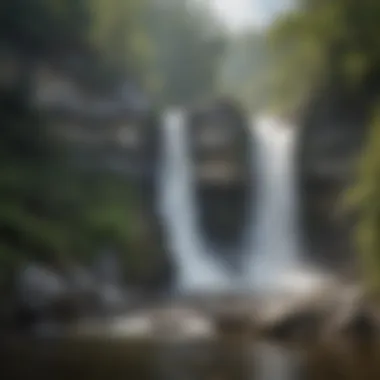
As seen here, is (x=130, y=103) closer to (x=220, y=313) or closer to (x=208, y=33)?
(x=208, y=33)

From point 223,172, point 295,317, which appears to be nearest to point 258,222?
point 223,172

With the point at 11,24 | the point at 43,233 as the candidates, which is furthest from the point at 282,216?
the point at 11,24

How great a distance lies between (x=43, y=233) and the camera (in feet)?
10.5

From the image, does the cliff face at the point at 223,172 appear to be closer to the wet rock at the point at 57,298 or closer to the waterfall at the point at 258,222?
the waterfall at the point at 258,222

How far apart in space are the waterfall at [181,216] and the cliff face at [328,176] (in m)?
0.49

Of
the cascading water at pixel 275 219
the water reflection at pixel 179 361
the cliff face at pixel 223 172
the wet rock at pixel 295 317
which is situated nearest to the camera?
the water reflection at pixel 179 361

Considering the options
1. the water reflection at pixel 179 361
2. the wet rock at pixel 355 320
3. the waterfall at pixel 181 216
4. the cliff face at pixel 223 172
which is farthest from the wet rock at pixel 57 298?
the wet rock at pixel 355 320

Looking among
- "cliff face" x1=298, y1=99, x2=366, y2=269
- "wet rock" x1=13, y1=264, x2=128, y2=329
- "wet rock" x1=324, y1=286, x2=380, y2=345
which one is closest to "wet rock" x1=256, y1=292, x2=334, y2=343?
"wet rock" x1=324, y1=286, x2=380, y2=345

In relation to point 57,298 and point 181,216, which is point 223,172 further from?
point 57,298

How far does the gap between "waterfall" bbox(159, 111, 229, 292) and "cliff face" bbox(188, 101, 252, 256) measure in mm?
Result: 59

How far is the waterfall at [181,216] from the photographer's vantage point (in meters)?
3.23

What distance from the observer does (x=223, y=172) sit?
334 cm

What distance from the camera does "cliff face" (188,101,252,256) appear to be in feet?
11.0

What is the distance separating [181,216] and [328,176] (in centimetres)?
75
